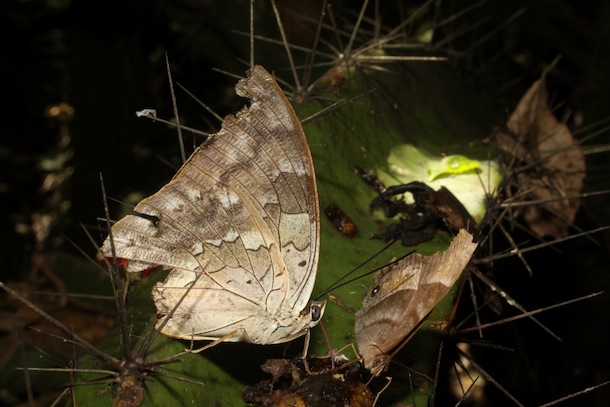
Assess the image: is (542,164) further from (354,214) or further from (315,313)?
(315,313)

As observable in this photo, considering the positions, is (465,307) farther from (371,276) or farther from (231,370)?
(231,370)

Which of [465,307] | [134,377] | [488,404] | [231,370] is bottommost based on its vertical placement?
[488,404]

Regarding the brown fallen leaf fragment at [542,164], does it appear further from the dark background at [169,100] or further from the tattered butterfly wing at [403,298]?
the tattered butterfly wing at [403,298]

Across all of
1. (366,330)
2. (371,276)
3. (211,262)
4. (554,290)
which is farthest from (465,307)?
(554,290)

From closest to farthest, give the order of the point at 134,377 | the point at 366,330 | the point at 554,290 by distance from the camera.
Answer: the point at 134,377 < the point at 366,330 < the point at 554,290

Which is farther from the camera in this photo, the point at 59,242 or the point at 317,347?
the point at 59,242

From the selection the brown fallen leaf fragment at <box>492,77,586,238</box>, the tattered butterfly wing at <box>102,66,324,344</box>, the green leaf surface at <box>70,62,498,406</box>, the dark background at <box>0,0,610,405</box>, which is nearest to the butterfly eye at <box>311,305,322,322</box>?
→ the tattered butterfly wing at <box>102,66,324,344</box>

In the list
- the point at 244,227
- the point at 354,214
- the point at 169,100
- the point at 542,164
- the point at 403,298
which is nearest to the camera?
the point at 403,298

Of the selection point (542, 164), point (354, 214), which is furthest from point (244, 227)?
point (542, 164)
